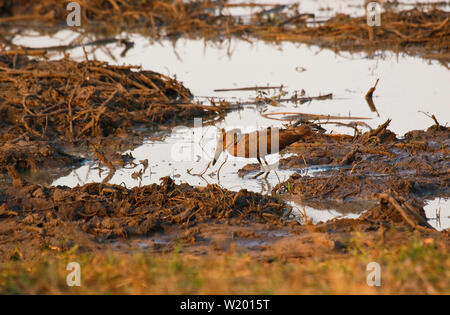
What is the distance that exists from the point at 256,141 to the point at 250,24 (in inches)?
410

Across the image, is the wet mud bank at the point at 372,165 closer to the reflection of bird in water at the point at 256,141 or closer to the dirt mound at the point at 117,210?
the reflection of bird in water at the point at 256,141

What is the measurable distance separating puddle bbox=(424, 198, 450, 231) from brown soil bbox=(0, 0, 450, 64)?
7700 mm

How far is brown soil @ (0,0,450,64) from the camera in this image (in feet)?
49.4

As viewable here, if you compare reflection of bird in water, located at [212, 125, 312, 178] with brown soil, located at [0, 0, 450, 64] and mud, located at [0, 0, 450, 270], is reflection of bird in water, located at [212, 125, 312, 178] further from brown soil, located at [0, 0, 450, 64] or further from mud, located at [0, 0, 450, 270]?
brown soil, located at [0, 0, 450, 64]

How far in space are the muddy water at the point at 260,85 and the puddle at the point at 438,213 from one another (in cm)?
71

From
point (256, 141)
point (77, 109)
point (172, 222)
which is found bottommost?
point (172, 222)

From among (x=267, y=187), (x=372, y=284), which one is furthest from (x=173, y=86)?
(x=372, y=284)

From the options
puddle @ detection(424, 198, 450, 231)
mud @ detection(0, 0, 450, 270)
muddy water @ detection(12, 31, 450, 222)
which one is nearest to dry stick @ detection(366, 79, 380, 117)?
muddy water @ detection(12, 31, 450, 222)

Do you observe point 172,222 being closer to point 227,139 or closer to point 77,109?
point 227,139

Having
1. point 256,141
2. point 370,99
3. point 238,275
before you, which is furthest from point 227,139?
point 370,99

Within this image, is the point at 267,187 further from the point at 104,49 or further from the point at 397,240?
the point at 104,49

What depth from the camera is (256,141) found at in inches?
297

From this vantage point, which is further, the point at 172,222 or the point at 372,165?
the point at 372,165

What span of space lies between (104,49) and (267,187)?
9.64 meters
